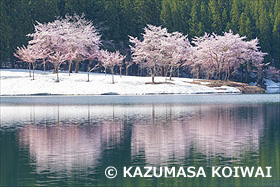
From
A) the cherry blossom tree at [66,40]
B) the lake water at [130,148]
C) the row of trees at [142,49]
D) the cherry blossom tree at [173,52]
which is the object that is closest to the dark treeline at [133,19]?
the row of trees at [142,49]

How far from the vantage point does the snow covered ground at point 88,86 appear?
261 feet

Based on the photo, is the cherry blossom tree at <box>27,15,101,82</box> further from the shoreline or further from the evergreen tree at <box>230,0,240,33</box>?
the evergreen tree at <box>230,0,240,33</box>

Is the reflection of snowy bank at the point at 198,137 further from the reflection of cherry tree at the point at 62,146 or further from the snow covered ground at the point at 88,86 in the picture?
the snow covered ground at the point at 88,86

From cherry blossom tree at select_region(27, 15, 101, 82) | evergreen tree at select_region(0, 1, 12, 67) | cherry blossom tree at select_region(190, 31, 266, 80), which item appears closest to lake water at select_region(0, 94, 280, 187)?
cherry blossom tree at select_region(27, 15, 101, 82)

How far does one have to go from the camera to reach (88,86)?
81562mm

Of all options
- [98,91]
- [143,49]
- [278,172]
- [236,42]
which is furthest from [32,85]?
[278,172]

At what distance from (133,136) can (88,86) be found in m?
54.8

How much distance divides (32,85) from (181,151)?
203ft

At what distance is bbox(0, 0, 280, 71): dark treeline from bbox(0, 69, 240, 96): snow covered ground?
56.0 ft

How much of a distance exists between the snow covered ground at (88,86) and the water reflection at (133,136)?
3858cm

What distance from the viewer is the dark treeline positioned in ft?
337

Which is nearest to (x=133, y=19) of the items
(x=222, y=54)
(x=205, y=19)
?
(x=205, y=19)

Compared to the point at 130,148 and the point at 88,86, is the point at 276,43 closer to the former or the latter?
the point at 88,86

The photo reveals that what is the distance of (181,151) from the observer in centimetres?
2211
